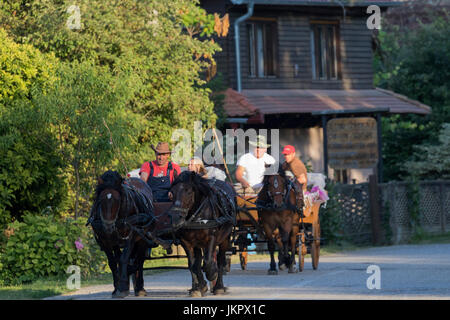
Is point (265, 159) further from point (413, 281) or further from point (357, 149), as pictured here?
point (357, 149)

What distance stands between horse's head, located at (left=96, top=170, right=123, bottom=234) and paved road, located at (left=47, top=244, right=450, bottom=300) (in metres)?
1.25

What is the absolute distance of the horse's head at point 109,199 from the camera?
13.4m

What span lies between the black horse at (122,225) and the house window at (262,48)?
21.1 m

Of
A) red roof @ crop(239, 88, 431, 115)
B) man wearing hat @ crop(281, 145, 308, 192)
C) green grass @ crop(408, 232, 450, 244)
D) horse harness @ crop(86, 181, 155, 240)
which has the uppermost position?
red roof @ crop(239, 88, 431, 115)

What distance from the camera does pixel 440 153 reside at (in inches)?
1296

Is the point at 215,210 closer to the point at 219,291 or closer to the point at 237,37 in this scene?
the point at 219,291

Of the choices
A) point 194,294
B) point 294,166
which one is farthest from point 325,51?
point 194,294

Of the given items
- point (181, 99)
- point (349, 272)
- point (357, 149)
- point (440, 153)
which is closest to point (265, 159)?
point (349, 272)

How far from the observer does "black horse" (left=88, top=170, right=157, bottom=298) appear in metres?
13.5

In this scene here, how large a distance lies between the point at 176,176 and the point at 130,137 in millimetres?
6412

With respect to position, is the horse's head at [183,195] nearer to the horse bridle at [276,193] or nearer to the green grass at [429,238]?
the horse bridle at [276,193]

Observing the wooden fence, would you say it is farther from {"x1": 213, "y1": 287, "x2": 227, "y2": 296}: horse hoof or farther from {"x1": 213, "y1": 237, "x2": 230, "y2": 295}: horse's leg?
{"x1": 213, "y1": 287, "x2": 227, "y2": 296}: horse hoof

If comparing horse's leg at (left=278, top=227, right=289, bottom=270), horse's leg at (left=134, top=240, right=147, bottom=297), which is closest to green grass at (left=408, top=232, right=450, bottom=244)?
horse's leg at (left=278, top=227, right=289, bottom=270)

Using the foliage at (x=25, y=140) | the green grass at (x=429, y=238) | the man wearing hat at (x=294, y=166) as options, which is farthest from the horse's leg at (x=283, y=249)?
the green grass at (x=429, y=238)
